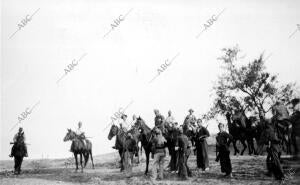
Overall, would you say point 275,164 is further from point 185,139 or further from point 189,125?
point 189,125

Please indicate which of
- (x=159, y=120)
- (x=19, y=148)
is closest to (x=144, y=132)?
(x=159, y=120)

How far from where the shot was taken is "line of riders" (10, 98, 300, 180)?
12.8 metres

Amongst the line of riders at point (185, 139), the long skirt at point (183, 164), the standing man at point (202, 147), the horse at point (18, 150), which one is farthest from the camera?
the horse at point (18, 150)

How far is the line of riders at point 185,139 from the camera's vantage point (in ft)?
42.0

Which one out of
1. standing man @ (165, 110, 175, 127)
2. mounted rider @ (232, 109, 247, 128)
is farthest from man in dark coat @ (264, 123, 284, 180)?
mounted rider @ (232, 109, 247, 128)

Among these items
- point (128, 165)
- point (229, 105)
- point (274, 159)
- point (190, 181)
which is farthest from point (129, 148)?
point (229, 105)

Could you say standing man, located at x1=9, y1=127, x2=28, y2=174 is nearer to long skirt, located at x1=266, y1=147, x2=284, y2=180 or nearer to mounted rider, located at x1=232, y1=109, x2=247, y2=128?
mounted rider, located at x1=232, y1=109, x2=247, y2=128

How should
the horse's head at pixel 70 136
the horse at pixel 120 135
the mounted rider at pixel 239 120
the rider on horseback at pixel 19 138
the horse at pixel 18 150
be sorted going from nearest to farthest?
the horse at pixel 120 135
the horse at pixel 18 150
the rider on horseback at pixel 19 138
the horse's head at pixel 70 136
the mounted rider at pixel 239 120

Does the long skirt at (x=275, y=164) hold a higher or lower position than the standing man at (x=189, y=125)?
A: lower

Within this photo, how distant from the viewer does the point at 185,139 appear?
1395cm

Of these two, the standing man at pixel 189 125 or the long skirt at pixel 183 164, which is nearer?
the long skirt at pixel 183 164

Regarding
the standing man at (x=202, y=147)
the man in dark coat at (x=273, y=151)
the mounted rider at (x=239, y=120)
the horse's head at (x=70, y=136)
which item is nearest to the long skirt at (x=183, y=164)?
the standing man at (x=202, y=147)

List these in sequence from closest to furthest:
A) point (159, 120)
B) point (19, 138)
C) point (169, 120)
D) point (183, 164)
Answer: point (183, 164) → point (159, 120) → point (169, 120) → point (19, 138)

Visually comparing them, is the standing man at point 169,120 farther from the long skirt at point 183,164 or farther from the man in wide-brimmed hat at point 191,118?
the long skirt at point 183,164
